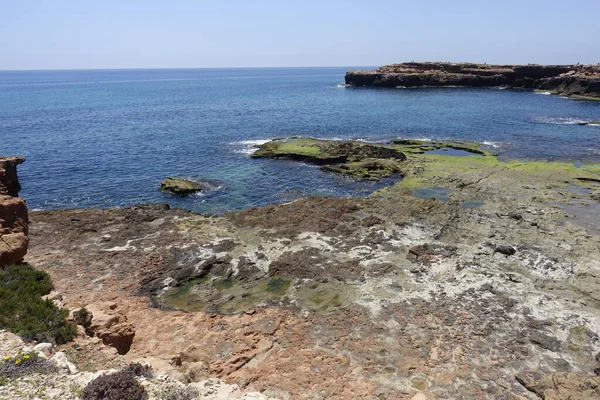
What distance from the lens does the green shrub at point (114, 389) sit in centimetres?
983

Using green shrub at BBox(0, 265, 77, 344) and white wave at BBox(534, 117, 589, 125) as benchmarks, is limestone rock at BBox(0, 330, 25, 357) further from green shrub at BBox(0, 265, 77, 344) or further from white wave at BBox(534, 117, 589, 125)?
white wave at BBox(534, 117, 589, 125)

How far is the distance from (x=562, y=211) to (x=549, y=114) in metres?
64.4

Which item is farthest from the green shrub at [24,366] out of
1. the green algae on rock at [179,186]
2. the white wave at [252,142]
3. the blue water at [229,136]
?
the white wave at [252,142]

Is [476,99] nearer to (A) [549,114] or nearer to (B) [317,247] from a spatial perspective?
(A) [549,114]

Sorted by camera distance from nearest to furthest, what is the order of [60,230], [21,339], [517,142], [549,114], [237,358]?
1. [21,339]
2. [237,358]
3. [60,230]
4. [517,142]
5. [549,114]

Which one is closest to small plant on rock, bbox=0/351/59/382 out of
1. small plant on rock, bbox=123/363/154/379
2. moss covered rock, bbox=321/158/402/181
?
small plant on rock, bbox=123/363/154/379

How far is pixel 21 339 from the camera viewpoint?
12.3m

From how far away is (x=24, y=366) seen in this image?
1070cm

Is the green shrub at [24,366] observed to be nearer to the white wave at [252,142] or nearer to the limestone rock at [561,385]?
the limestone rock at [561,385]

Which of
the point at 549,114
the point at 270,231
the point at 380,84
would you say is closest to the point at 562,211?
the point at 270,231

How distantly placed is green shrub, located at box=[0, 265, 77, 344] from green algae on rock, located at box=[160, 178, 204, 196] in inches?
849

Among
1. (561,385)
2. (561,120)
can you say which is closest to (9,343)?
(561,385)

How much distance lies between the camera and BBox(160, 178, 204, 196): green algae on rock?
124 ft

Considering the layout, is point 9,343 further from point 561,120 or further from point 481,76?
point 481,76
